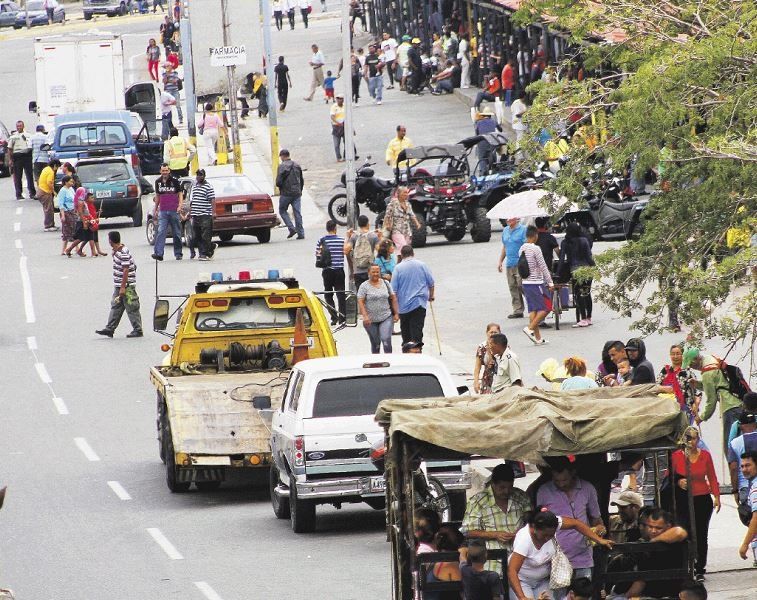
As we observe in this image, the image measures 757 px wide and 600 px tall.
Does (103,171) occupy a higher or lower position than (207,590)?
lower

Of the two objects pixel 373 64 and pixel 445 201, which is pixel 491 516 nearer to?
pixel 445 201

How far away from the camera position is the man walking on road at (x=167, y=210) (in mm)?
33219

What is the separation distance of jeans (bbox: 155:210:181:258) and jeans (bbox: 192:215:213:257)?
0.33 m

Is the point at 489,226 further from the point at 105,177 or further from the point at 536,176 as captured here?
the point at 105,177

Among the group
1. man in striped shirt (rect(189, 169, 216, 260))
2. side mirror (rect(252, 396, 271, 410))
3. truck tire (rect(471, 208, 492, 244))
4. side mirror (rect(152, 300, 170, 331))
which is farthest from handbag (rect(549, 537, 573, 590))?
truck tire (rect(471, 208, 492, 244))

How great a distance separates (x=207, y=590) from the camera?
14211mm

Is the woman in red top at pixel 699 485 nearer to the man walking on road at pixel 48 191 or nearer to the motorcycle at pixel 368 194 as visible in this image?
the motorcycle at pixel 368 194

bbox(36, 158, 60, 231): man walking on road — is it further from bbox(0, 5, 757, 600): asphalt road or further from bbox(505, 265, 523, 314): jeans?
bbox(505, 265, 523, 314): jeans

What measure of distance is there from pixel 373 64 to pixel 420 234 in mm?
24122

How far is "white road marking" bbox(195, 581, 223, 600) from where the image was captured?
14.0 meters

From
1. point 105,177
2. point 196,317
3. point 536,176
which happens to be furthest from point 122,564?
point 105,177

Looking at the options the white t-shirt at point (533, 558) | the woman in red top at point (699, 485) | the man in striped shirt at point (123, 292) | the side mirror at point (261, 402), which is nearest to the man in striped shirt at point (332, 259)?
the man in striped shirt at point (123, 292)

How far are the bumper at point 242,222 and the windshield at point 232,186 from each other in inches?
18.2

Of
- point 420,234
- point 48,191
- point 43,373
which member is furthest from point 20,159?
point 43,373
